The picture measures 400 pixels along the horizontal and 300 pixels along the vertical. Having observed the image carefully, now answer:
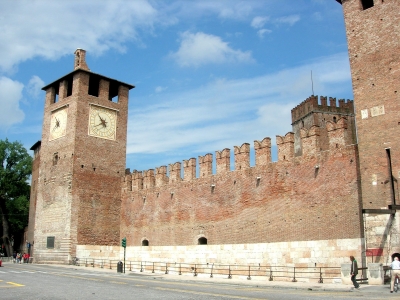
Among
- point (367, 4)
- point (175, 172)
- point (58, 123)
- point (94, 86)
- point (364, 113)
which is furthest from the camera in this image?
point (94, 86)

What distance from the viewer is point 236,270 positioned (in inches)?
815

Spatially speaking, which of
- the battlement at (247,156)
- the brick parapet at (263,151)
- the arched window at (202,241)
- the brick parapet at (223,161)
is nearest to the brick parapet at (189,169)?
the battlement at (247,156)

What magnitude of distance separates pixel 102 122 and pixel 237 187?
12.2m

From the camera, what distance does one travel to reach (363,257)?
16469mm

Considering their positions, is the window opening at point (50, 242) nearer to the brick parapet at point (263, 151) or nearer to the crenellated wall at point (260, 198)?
the crenellated wall at point (260, 198)

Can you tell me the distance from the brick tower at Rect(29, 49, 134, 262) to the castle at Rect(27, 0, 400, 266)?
2.9 inches

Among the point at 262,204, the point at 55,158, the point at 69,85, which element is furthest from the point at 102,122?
the point at 262,204

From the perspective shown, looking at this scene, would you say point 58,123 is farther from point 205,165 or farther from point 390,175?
point 390,175

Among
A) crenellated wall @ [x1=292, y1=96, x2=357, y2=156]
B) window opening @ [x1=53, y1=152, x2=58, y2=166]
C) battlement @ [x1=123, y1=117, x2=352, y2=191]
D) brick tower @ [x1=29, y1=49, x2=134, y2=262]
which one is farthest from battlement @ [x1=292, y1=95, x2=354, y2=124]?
window opening @ [x1=53, y1=152, x2=58, y2=166]

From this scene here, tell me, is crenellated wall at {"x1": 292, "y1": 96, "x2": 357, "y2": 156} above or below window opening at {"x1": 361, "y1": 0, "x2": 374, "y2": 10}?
above

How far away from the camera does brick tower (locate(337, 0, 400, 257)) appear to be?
15.6m

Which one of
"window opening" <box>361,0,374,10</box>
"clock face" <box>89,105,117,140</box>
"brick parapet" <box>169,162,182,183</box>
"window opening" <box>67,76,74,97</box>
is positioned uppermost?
"window opening" <box>67,76,74,97</box>

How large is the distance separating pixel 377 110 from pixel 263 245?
7.81 metres

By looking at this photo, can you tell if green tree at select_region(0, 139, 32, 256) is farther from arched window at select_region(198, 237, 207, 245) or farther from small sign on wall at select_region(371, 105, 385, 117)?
small sign on wall at select_region(371, 105, 385, 117)
